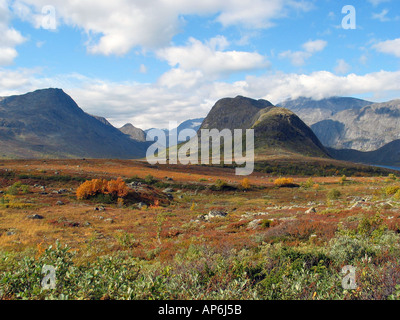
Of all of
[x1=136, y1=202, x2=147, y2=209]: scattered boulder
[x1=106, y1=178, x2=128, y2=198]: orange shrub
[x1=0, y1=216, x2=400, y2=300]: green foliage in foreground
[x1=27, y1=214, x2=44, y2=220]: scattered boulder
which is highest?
[x1=0, y1=216, x2=400, y2=300]: green foliage in foreground

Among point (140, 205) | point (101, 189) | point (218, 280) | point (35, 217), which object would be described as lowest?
point (140, 205)

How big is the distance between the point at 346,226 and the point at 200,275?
9.52 metres

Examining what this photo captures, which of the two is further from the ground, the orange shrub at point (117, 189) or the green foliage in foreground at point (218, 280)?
the green foliage in foreground at point (218, 280)

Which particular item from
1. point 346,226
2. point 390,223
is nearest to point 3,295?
point 346,226

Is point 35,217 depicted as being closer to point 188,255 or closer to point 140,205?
point 140,205

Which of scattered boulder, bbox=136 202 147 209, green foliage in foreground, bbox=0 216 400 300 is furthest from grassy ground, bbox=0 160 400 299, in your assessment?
scattered boulder, bbox=136 202 147 209

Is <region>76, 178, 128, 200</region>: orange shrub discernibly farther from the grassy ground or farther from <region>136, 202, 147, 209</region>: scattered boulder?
<region>136, 202, 147, 209</region>: scattered boulder

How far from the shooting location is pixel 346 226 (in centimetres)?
1212

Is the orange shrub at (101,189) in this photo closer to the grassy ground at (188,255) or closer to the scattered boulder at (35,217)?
the grassy ground at (188,255)

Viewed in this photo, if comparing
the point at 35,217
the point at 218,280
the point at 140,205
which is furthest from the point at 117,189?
the point at 218,280

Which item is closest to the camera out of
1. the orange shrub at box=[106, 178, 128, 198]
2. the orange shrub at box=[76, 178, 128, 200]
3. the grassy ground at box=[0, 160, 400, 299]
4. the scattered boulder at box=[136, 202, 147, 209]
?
the grassy ground at box=[0, 160, 400, 299]

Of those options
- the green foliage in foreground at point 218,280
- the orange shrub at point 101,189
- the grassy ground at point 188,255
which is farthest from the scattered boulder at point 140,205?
the green foliage in foreground at point 218,280

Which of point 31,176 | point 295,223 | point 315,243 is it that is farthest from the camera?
point 31,176
